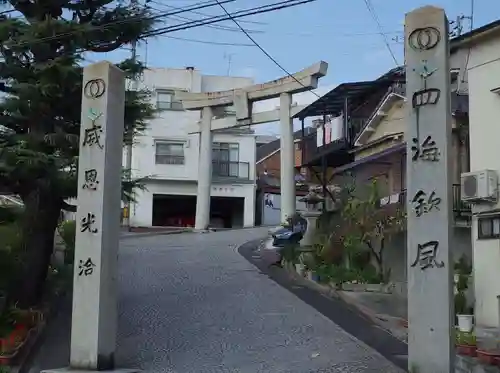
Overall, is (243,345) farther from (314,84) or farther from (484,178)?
(314,84)

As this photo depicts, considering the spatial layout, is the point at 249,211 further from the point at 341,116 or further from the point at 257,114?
the point at 341,116

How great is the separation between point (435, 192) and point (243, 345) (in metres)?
5.15

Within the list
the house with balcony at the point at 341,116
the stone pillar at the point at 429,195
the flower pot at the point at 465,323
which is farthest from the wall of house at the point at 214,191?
the stone pillar at the point at 429,195

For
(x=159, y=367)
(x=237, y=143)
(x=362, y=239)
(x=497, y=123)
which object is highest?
(x=237, y=143)

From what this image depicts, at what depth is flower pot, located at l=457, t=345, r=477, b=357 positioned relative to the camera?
1151cm

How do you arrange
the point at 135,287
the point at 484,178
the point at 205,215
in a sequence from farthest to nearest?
the point at 205,215
the point at 135,287
the point at 484,178

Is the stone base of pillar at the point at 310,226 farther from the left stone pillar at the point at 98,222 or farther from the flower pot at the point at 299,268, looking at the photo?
the left stone pillar at the point at 98,222

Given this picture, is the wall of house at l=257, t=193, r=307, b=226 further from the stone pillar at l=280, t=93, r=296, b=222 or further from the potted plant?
the potted plant

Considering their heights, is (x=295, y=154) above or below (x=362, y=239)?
above

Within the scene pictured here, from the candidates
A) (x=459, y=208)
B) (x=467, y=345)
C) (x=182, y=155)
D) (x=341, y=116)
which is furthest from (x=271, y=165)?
(x=467, y=345)

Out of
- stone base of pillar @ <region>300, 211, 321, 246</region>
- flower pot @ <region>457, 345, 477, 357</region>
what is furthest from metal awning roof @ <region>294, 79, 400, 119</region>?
flower pot @ <region>457, 345, 477, 357</region>

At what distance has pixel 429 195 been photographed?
32.2ft

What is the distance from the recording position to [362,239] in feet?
66.3

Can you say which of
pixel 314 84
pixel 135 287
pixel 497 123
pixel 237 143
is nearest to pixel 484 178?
pixel 497 123
